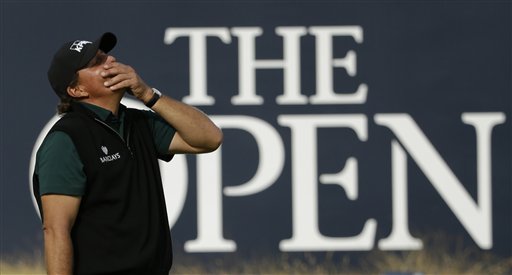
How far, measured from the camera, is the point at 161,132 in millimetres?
3068

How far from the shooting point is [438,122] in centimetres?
539

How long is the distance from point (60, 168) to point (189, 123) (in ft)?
1.66

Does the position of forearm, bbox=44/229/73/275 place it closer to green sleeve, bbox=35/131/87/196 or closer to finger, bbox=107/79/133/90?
green sleeve, bbox=35/131/87/196

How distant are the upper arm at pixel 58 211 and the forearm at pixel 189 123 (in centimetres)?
45

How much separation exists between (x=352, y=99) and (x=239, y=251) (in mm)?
1003

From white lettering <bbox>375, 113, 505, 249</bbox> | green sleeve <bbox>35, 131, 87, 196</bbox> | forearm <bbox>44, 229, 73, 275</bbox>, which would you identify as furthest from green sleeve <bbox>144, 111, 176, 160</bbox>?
white lettering <bbox>375, 113, 505, 249</bbox>

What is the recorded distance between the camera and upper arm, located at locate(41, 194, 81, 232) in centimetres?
263

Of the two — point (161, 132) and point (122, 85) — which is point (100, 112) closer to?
point (122, 85)

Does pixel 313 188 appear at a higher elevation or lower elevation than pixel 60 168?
lower

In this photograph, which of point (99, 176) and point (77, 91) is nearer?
point (99, 176)

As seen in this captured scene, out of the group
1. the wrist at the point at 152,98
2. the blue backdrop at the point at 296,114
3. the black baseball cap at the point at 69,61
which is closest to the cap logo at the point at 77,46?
the black baseball cap at the point at 69,61

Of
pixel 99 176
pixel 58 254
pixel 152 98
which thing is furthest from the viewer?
pixel 152 98

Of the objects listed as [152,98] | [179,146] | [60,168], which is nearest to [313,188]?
[179,146]

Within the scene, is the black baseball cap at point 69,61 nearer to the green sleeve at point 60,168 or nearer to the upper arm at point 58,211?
the green sleeve at point 60,168
